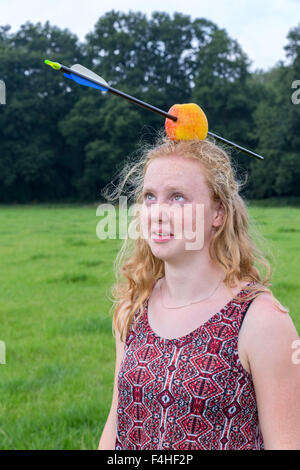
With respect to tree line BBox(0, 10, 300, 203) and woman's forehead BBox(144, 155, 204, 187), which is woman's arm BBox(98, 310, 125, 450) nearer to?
woman's forehead BBox(144, 155, 204, 187)

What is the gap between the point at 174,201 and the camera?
1.70 m

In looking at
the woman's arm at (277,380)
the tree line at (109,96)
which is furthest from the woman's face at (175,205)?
the tree line at (109,96)

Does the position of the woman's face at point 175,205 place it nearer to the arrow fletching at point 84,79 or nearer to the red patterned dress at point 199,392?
the red patterned dress at point 199,392

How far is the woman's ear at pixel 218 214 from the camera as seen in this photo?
1828mm

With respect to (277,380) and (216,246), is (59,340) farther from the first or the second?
(277,380)

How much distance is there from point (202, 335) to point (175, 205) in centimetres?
40

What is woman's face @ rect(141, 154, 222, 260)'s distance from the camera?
169cm

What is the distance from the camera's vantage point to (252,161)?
3594 cm

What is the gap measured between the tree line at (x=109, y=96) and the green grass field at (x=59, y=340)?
26.7 m

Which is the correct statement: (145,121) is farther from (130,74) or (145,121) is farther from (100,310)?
(100,310)

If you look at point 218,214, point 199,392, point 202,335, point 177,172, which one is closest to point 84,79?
point 177,172
